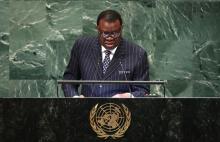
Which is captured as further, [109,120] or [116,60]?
[116,60]

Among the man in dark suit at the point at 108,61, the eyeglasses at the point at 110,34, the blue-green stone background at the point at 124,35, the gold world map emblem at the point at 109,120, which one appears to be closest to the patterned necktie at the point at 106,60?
the man in dark suit at the point at 108,61

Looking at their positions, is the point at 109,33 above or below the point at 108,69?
above

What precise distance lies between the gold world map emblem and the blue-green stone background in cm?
352

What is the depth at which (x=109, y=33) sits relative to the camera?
5.69 meters

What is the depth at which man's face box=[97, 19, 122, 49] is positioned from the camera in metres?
5.65

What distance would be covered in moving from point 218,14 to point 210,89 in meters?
0.97

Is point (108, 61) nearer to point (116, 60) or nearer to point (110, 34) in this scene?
point (116, 60)

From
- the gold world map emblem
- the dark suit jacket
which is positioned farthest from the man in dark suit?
the gold world map emblem

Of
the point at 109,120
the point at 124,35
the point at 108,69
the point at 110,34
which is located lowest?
the point at 109,120

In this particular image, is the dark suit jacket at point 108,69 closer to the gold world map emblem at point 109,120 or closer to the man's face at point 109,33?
the man's face at point 109,33

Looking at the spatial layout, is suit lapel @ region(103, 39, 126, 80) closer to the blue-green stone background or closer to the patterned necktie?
the patterned necktie

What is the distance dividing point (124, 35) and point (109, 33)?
2366 millimetres

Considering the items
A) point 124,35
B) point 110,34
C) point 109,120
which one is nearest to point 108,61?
point 110,34

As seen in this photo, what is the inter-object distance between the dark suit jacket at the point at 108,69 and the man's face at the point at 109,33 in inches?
3.1
